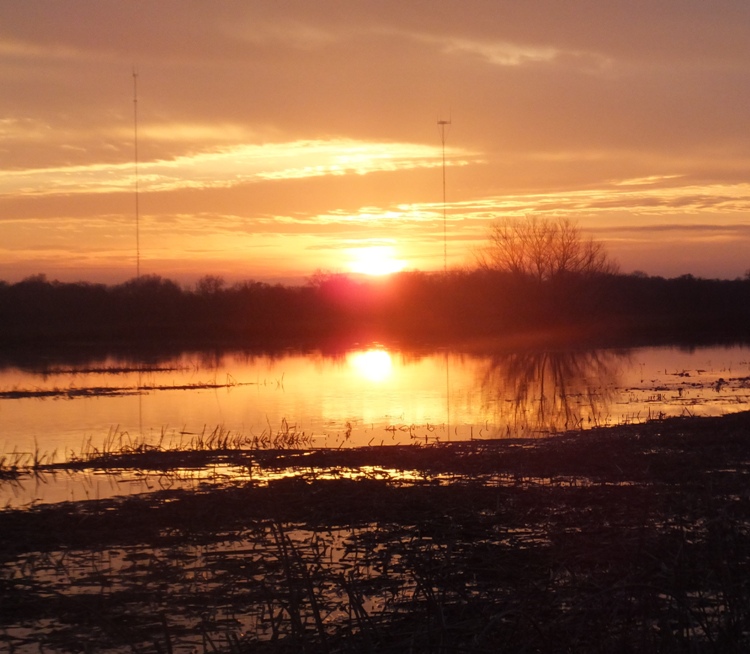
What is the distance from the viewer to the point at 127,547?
8812 mm

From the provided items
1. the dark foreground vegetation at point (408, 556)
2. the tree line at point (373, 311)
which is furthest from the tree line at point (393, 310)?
the dark foreground vegetation at point (408, 556)

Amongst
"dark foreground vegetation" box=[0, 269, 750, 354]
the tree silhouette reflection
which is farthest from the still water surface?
"dark foreground vegetation" box=[0, 269, 750, 354]

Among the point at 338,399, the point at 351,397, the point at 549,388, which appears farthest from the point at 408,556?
the point at 549,388

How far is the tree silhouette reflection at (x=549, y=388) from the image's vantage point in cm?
1931

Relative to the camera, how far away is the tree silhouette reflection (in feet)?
63.4

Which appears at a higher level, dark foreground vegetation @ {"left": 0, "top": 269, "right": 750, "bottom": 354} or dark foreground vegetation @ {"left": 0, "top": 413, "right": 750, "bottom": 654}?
dark foreground vegetation @ {"left": 0, "top": 269, "right": 750, "bottom": 354}

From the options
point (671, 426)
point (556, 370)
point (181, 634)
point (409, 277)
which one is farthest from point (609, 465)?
point (409, 277)

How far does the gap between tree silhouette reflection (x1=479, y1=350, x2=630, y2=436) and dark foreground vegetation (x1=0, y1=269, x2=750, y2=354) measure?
15.9 metres

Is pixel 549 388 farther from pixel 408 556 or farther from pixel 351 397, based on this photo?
pixel 408 556

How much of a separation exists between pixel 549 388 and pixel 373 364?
1114 centimetres

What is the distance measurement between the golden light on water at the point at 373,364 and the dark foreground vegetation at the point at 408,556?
16378 mm

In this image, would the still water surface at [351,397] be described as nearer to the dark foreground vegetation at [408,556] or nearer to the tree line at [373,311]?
the dark foreground vegetation at [408,556]

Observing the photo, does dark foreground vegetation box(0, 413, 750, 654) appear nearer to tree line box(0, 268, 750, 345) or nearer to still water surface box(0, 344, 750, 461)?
still water surface box(0, 344, 750, 461)

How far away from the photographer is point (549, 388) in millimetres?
26375
